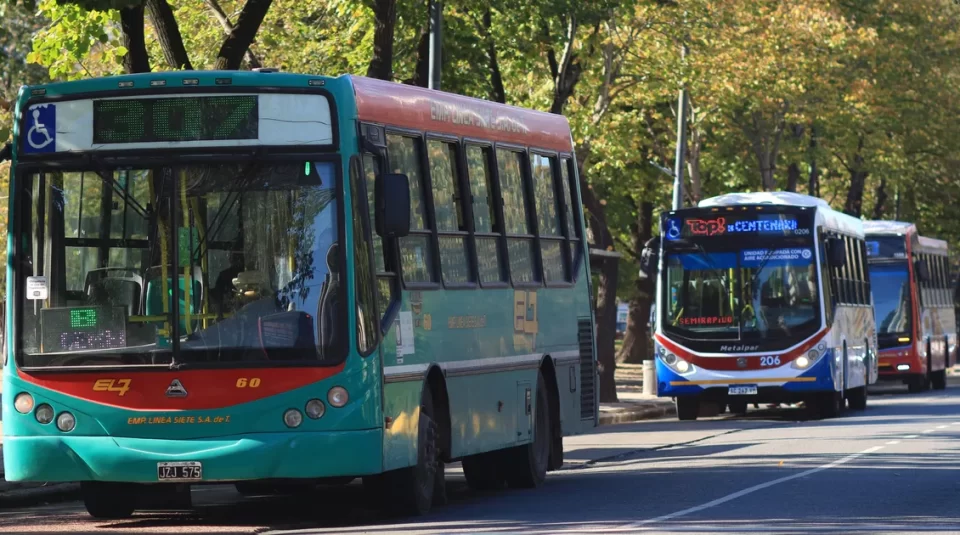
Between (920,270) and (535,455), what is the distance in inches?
1134

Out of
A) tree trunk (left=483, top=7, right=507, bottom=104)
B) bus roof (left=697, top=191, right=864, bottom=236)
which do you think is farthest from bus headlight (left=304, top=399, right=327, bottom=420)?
bus roof (left=697, top=191, right=864, bottom=236)

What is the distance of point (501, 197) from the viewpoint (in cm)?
1597

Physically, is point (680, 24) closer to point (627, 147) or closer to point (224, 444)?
point (627, 147)

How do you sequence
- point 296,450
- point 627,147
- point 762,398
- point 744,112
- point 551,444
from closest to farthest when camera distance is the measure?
point 296,450 → point 551,444 → point 762,398 → point 627,147 → point 744,112

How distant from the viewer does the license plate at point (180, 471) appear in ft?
40.9

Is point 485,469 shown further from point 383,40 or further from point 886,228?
point 886,228

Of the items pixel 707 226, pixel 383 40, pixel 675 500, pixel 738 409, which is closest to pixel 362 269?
pixel 675 500

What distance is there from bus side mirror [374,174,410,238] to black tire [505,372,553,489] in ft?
13.7

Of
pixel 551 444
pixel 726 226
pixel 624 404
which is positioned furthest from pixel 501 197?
pixel 624 404

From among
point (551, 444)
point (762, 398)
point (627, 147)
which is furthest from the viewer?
point (627, 147)

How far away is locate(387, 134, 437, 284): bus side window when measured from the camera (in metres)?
13.8

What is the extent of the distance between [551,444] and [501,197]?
2739 mm

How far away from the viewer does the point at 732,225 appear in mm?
28797

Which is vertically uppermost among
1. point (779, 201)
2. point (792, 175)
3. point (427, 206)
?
point (792, 175)
